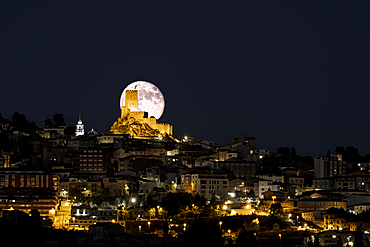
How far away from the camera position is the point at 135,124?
8212 centimetres

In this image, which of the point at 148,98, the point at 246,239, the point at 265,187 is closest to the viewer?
the point at 246,239

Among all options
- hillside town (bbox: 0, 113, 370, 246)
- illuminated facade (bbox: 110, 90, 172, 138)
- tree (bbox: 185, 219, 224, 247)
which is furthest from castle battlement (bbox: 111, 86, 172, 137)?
tree (bbox: 185, 219, 224, 247)

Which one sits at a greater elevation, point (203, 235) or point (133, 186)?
point (133, 186)

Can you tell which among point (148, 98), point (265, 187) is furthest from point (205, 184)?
point (148, 98)

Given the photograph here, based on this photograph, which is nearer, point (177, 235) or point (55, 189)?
point (177, 235)

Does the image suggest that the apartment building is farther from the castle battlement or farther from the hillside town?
the castle battlement

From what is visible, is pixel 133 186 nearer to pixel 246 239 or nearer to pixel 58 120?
pixel 246 239

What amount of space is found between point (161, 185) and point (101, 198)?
5.51 metres

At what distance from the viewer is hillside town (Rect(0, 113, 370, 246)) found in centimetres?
4944

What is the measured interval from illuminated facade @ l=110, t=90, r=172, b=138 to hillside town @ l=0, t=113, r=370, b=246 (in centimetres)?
293

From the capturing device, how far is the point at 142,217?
176ft

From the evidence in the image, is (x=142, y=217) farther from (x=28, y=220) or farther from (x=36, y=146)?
(x=36, y=146)

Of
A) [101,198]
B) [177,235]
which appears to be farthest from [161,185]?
[177,235]

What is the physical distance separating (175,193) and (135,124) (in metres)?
26.0
